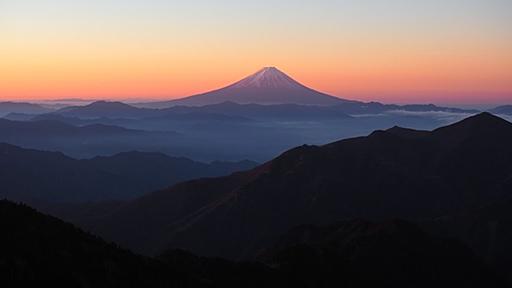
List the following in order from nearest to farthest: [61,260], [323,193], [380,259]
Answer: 1. [61,260]
2. [380,259]
3. [323,193]

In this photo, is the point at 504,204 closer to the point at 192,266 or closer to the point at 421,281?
the point at 421,281

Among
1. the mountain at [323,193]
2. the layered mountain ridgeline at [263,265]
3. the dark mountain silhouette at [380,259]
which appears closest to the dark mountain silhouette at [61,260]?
the layered mountain ridgeline at [263,265]

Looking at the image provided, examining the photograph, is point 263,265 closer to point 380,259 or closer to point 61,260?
point 380,259

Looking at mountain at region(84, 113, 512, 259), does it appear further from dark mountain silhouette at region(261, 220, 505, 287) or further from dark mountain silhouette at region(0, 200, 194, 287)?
dark mountain silhouette at region(0, 200, 194, 287)

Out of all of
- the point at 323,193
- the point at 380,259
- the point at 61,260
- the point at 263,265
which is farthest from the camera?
the point at 323,193

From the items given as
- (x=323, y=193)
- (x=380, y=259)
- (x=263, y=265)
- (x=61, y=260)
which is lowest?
(x=323, y=193)

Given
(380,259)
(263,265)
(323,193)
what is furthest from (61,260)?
(323,193)

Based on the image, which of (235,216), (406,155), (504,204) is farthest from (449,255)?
(406,155)
